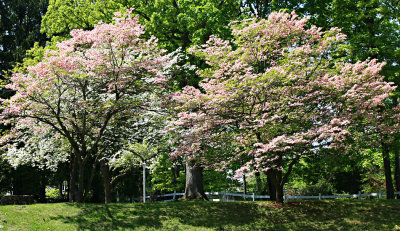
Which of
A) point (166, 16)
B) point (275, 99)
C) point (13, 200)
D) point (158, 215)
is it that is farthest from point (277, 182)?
point (13, 200)

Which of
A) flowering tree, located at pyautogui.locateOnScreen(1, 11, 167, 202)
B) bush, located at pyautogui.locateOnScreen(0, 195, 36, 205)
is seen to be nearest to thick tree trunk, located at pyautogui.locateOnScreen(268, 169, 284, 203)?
flowering tree, located at pyautogui.locateOnScreen(1, 11, 167, 202)

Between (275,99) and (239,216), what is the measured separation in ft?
14.8

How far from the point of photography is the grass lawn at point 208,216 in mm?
10317

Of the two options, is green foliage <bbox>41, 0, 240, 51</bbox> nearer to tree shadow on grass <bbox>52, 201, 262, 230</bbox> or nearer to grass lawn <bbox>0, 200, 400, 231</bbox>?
tree shadow on grass <bbox>52, 201, 262, 230</bbox>

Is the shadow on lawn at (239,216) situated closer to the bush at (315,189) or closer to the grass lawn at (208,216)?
the grass lawn at (208,216)

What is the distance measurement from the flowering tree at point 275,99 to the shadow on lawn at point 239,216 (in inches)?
75.4

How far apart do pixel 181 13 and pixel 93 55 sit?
18.8ft

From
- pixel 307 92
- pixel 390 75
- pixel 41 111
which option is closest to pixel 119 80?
pixel 41 111

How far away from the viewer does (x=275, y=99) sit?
38.4 ft

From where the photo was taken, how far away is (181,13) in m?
15.7

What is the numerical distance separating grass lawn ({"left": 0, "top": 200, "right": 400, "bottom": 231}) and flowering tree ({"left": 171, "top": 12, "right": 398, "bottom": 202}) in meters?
1.93

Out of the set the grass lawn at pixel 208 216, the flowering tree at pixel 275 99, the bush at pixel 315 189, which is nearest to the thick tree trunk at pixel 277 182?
the grass lawn at pixel 208 216

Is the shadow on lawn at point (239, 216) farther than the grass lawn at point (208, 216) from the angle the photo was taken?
Yes

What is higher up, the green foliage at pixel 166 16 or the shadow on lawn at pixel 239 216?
the green foliage at pixel 166 16
